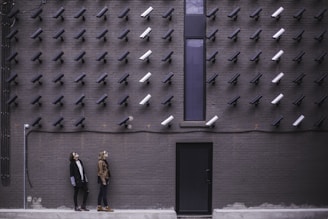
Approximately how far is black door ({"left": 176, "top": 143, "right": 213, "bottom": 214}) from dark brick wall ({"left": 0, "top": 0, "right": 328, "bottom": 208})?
0.23 metres

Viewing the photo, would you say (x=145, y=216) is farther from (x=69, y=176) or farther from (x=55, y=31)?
(x=55, y=31)

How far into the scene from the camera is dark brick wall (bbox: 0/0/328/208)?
15172 millimetres

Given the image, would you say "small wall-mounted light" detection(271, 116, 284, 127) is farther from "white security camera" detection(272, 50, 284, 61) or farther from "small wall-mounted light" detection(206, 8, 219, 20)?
"small wall-mounted light" detection(206, 8, 219, 20)

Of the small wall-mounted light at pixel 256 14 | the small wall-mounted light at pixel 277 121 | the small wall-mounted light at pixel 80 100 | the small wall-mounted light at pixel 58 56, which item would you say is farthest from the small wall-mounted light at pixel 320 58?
the small wall-mounted light at pixel 58 56

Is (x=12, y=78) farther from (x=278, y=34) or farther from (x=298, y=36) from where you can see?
(x=298, y=36)

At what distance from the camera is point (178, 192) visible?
15367 mm

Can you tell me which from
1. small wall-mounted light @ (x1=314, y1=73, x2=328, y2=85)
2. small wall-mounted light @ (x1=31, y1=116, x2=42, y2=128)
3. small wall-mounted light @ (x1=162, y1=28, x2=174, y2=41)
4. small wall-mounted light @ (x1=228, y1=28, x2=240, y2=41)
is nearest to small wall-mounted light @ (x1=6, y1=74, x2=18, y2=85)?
small wall-mounted light @ (x1=31, y1=116, x2=42, y2=128)

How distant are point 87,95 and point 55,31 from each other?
204 cm

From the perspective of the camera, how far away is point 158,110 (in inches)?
599

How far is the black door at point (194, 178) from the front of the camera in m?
15.4

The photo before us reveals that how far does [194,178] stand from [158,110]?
2240 mm

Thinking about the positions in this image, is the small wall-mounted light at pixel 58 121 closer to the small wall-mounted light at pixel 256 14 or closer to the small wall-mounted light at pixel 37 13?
the small wall-mounted light at pixel 37 13

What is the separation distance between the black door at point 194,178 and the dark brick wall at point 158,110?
23 cm

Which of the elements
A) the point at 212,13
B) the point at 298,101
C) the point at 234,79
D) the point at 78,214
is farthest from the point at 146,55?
the point at 78,214
